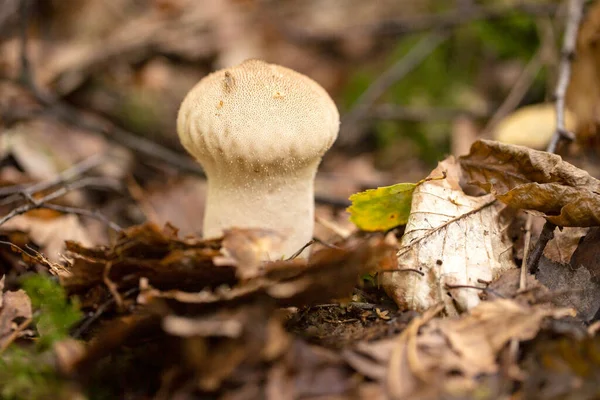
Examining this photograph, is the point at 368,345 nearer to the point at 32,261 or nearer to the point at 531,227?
the point at 531,227

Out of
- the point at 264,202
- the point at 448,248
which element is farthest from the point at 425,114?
the point at 448,248

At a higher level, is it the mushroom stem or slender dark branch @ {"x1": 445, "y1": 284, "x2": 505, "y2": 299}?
the mushroom stem

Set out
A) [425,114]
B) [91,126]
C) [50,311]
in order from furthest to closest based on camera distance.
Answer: [425,114] < [91,126] < [50,311]

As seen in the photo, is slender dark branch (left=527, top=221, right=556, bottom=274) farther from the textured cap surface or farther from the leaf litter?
the textured cap surface

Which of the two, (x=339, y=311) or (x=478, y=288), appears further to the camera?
(x=339, y=311)

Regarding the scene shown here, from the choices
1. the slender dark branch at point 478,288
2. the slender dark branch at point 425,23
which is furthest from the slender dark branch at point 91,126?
the slender dark branch at point 425,23

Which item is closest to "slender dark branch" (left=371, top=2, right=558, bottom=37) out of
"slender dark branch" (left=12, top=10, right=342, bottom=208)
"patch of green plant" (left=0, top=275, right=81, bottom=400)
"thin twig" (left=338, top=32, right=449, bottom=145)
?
"thin twig" (left=338, top=32, right=449, bottom=145)

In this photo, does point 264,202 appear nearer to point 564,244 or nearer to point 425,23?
point 564,244
